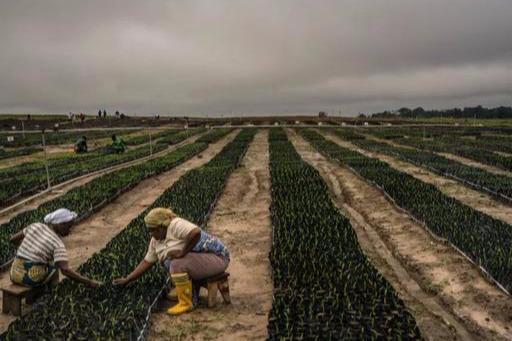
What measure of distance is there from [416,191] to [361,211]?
1984 millimetres

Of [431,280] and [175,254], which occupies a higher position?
[175,254]

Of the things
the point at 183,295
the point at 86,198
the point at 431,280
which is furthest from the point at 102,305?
the point at 86,198

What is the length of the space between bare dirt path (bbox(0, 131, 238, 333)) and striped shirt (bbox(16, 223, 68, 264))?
0.94 m

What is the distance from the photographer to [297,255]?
7613mm

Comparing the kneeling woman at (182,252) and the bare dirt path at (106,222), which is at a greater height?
the kneeling woman at (182,252)

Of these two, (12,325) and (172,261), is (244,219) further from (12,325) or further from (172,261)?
(12,325)

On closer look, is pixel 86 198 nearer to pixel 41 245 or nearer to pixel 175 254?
pixel 41 245

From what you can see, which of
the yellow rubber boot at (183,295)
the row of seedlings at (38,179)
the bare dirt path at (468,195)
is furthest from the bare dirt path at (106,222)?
the bare dirt path at (468,195)

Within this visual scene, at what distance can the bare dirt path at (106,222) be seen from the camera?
880 cm

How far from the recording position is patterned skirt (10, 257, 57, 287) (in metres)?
5.90

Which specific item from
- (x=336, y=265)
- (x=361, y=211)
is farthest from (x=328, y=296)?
(x=361, y=211)

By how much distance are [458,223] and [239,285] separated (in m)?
5.14

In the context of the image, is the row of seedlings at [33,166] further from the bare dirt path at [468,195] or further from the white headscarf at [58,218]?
the bare dirt path at [468,195]

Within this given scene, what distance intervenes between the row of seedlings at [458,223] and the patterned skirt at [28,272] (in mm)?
6504
